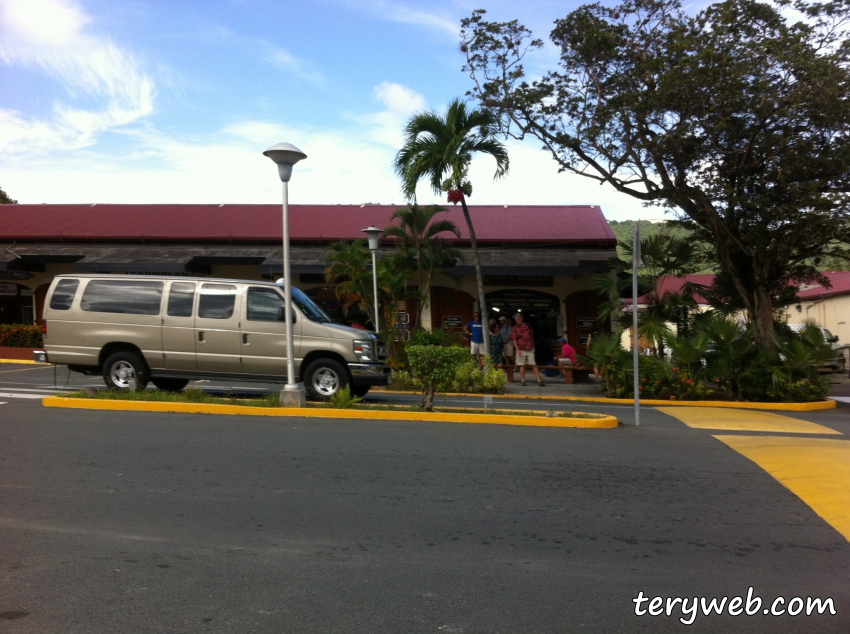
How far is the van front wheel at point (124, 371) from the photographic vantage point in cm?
1186

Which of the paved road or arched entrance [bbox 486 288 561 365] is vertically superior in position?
arched entrance [bbox 486 288 561 365]

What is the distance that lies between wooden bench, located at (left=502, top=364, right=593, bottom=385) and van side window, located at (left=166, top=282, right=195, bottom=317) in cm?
898

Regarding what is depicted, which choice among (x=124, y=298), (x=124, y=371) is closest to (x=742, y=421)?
(x=124, y=371)

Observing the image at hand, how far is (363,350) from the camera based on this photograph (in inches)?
473

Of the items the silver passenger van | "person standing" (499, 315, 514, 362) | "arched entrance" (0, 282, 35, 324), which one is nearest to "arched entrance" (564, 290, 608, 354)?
"person standing" (499, 315, 514, 362)

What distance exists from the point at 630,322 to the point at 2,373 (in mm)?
15317

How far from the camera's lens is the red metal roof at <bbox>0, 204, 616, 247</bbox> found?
22.8 metres

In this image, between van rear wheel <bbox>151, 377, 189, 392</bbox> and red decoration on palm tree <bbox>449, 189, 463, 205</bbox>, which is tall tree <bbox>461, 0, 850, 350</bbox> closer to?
red decoration on palm tree <bbox>449, 189, 463, 205</bbox>

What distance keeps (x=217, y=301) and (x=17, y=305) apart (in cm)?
1598

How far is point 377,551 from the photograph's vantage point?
16.4ft

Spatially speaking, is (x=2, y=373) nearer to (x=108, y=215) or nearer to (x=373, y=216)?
(x=108, y=215)

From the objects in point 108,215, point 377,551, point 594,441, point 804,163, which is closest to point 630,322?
point 804,163

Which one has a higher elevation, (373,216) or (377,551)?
(373,216)

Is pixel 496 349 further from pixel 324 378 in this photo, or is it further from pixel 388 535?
pixel 388 535
